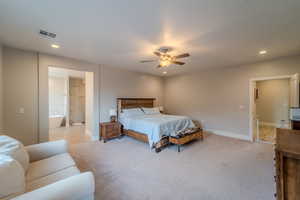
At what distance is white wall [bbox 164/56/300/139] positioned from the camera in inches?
165

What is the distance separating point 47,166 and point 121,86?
12.8ft

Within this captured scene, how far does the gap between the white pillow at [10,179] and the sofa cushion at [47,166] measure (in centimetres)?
46

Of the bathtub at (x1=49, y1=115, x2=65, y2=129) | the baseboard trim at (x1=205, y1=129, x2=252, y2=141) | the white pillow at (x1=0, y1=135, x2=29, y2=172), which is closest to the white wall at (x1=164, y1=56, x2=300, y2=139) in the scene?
the baseboard trim at (x1=205, y1=129, x2=252, y2=141)

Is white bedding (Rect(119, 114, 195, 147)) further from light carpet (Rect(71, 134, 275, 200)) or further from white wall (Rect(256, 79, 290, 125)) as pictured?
white wall (Rect(256, 79, 290, 125))

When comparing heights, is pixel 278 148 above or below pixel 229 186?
above

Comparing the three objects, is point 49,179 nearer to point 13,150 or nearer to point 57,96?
point 13,150

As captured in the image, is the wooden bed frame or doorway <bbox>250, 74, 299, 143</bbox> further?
doorway <bbox>250, 74, 299, 143</bbox>

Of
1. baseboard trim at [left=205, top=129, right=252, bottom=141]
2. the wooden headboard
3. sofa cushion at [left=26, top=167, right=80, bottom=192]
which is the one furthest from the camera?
the wooden headboard

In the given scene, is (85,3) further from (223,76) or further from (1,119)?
(223,76)

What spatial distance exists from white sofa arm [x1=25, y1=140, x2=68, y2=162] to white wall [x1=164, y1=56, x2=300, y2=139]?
5.17m

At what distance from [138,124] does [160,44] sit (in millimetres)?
2453

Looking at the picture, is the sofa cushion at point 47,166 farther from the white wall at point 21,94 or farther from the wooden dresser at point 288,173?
the wooden dresser at point 288,173

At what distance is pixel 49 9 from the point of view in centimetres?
181

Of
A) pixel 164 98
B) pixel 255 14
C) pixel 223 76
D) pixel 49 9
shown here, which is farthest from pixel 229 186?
pixel 164 98
